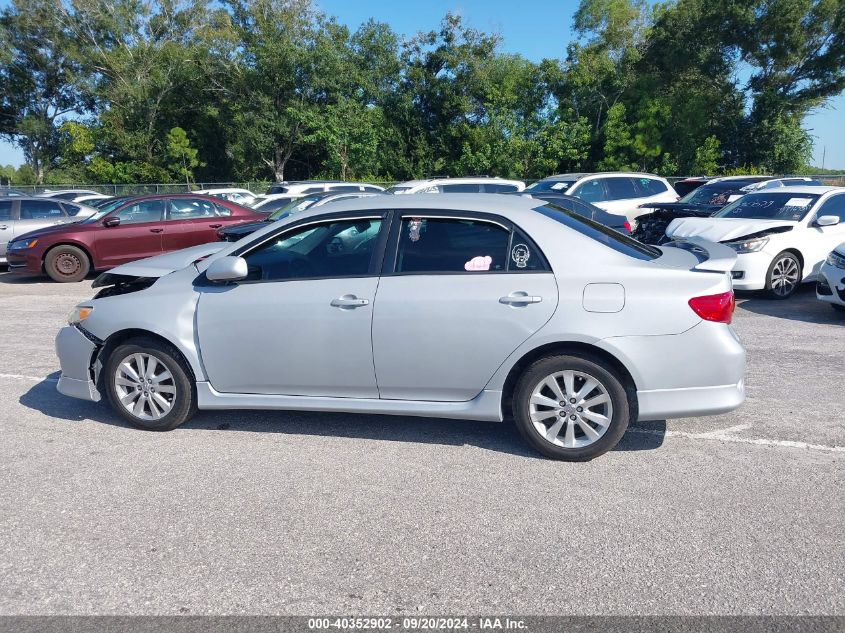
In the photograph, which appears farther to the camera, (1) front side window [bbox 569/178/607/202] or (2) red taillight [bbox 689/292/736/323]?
(1) front side window [bbox 569/178/607/202]

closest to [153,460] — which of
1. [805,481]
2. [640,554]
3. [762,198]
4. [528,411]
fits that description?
[528,411]

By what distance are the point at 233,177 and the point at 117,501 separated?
145 ft

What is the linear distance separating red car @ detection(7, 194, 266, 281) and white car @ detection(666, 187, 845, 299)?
8.74 m

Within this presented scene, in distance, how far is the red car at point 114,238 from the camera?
1359 centimetres

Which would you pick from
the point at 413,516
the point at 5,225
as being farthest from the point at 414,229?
the point at 5,225

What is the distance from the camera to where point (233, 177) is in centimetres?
4631

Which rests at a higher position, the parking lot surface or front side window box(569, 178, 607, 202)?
front side window box(569, 178, 607, 202)

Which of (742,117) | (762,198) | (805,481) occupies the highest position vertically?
(742,117)

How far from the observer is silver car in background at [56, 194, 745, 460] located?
180 inches

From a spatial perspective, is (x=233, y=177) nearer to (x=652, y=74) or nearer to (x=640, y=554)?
(x=652, y=74)

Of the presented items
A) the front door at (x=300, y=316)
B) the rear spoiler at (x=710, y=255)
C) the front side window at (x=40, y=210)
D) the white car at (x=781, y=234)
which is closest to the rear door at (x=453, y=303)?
the front door at (x=300, y=316)

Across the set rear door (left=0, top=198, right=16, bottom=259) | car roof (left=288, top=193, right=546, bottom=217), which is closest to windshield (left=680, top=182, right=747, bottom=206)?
car roof (left=288, top=193, right=546, bottom=217)

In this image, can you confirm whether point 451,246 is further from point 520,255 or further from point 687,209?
point 687,209

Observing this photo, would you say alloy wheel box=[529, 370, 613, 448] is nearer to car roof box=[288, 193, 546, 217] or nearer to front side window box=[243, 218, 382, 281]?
car roof box=[288, 193, 546, 217]
